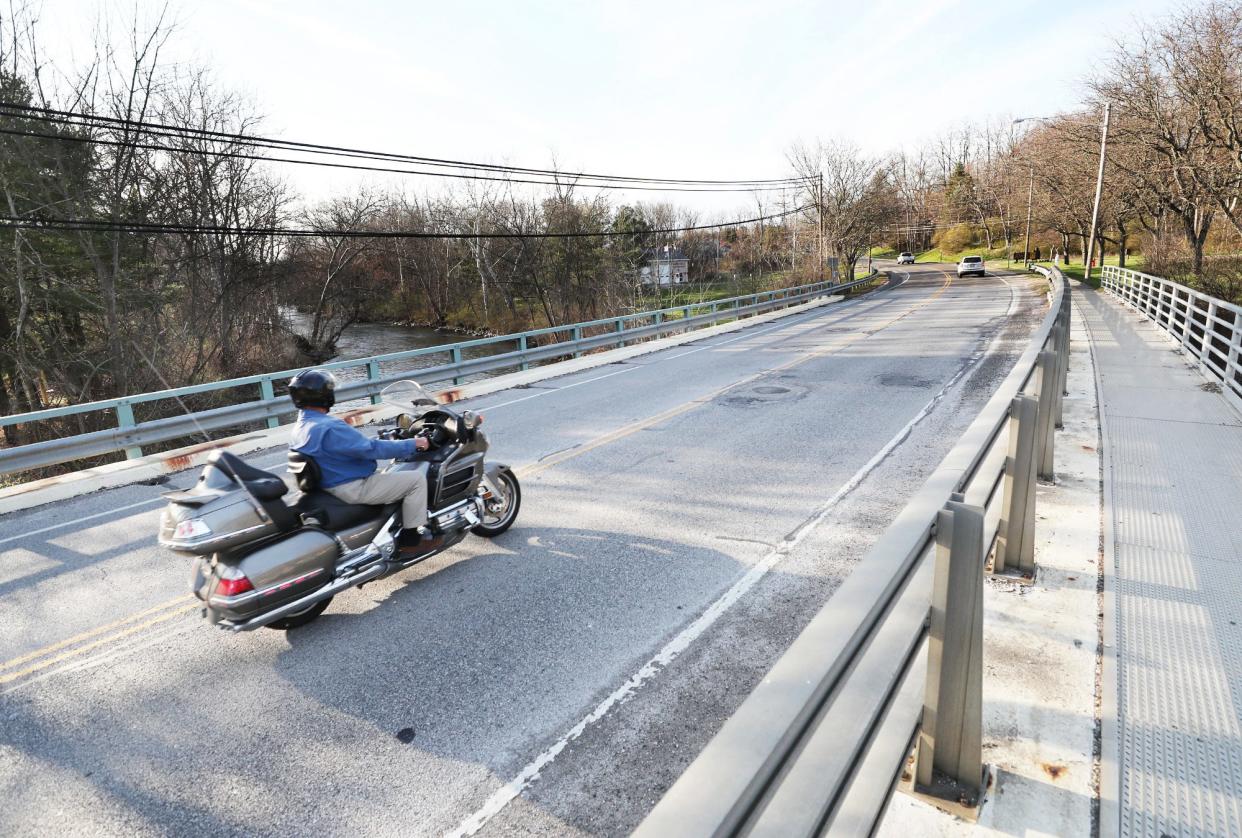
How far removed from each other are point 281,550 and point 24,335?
761 inches

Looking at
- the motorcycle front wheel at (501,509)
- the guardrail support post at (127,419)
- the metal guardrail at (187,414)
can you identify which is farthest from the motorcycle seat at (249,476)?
the guardrail support post at (127,419)

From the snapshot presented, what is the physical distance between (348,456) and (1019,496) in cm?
423

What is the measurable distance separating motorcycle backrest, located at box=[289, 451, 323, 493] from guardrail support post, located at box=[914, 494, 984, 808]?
153 inches

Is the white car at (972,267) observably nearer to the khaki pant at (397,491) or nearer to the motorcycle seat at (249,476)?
the khaki pant at (397,491)

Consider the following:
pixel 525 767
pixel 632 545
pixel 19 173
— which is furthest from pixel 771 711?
pixel 19 173

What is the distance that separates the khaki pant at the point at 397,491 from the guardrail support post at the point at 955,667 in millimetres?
3686

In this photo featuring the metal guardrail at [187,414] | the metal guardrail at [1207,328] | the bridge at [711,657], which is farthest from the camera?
the metal guardrail at [1207,328]

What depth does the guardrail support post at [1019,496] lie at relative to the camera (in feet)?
12.4

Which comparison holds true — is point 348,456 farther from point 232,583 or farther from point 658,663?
point 658,663

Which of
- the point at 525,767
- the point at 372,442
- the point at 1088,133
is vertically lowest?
the point at 525,767

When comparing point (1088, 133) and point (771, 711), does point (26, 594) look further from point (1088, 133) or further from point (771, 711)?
point (1088, 133)

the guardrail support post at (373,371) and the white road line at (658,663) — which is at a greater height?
the guardrail support post at (373,371)

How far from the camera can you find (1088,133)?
30.2 metres

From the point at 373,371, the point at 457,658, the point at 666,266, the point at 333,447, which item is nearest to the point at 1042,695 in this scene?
the point at 457,658
